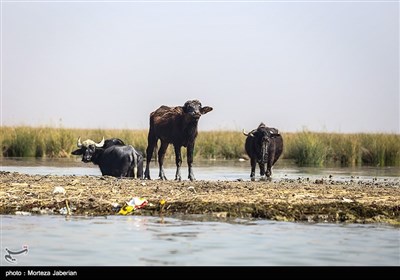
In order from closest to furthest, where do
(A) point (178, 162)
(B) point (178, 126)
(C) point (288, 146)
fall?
(A) point (178, 162)
(B) point (178, 126)
(C) point (288, 146)

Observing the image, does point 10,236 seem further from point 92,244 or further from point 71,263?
point 71,263

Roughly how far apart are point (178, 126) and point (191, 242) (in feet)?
37.4

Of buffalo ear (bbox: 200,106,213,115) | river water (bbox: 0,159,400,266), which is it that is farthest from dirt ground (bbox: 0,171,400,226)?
buffalo ear (bbox: 200,106,213,115)

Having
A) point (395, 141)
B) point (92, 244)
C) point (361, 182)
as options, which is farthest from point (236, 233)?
point (395, 141)

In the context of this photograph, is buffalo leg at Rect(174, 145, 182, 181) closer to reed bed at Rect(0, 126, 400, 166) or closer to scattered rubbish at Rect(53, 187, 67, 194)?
scattered rubbish at Rect(53, 187, 67, 194)

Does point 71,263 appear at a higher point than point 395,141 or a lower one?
lower

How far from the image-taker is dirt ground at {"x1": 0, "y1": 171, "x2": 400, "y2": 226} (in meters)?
15.4

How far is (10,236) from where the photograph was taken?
42.6 feet

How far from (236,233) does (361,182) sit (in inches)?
386

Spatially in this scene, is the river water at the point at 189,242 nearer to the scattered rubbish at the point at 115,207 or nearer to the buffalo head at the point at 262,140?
the scattered rubbish at the point at 115,207

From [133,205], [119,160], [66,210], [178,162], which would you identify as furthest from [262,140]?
[66,210]

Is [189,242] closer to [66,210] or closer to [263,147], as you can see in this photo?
[66,210]

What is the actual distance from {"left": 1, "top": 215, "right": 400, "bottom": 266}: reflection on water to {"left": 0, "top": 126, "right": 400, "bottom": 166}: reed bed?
824 inches

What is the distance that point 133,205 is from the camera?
1568 cm
